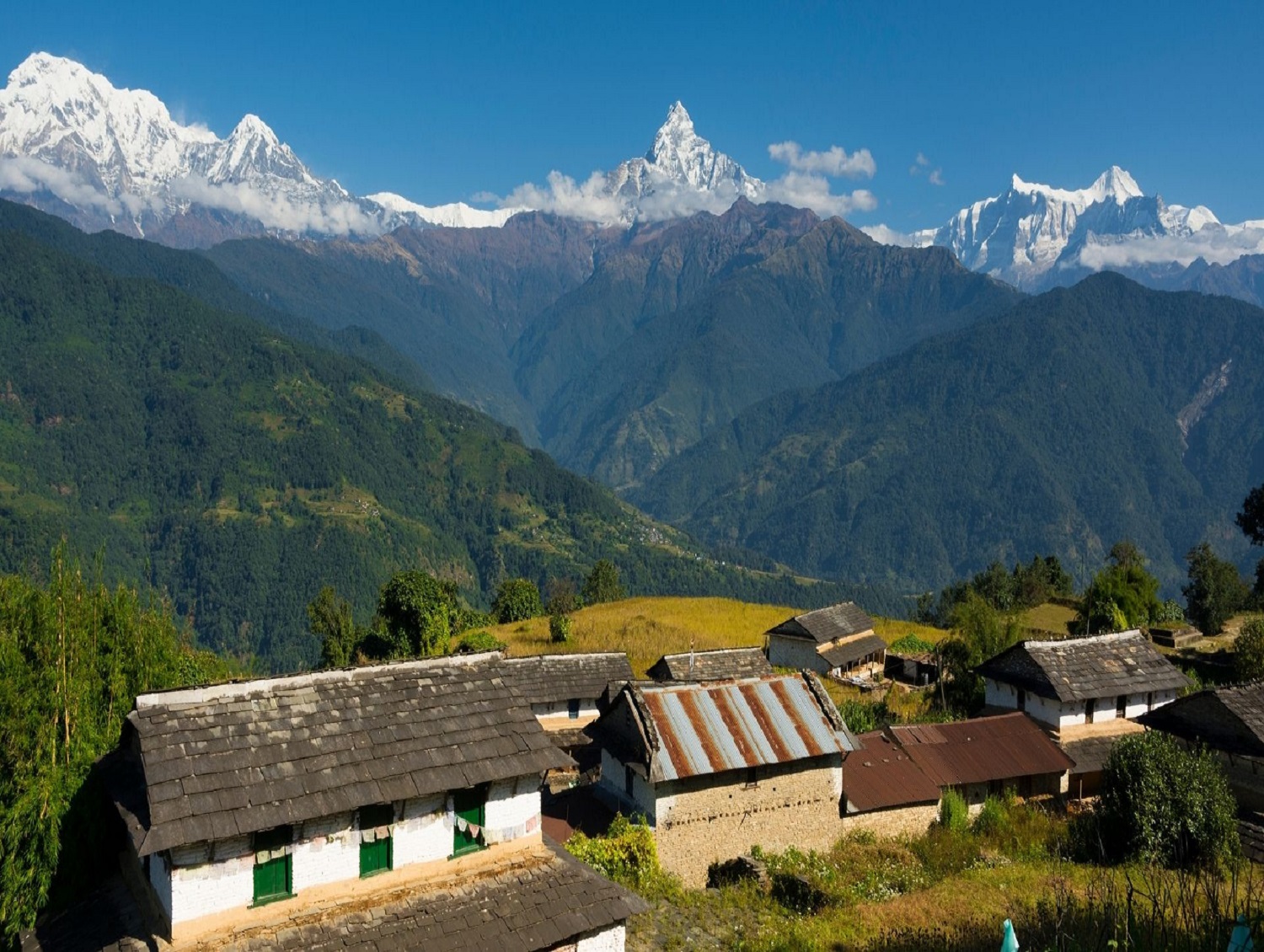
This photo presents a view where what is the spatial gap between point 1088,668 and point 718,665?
1546cm

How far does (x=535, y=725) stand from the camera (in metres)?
17.7

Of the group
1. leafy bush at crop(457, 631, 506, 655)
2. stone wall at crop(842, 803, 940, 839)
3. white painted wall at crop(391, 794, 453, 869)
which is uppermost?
white painted wall at crop(391, 794, 453, 869)

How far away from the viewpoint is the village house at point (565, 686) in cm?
3769

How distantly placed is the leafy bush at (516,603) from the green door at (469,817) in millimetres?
62250

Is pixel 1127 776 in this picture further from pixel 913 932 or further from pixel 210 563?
pixel 210 563

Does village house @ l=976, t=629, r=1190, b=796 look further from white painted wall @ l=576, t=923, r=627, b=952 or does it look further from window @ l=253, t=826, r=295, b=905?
window @ l=253, t=826, r=295, b=905

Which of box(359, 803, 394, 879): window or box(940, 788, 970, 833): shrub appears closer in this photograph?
box(359, 803, 394, 879): window

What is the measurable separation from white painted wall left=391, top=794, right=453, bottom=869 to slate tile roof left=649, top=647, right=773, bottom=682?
76.0 feet

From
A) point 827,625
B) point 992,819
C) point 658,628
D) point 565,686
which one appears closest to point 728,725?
point 992,819

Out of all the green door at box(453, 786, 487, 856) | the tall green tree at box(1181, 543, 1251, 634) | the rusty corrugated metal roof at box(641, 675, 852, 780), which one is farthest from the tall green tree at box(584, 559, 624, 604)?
the green door at box(453, 786, 487, 856)

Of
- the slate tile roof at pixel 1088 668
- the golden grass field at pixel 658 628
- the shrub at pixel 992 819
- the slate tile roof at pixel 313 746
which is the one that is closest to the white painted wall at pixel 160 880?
the slate tile roof at pixel 313 746

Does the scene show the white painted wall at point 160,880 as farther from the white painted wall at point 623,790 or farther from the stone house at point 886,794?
the stone house at point 886,794

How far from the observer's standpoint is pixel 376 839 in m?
15.3

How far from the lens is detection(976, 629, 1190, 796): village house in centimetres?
3394
